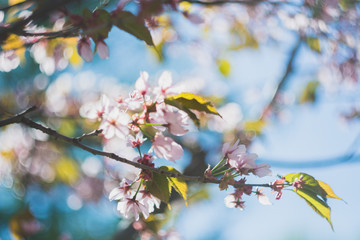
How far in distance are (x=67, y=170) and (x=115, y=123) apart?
5.70 ft

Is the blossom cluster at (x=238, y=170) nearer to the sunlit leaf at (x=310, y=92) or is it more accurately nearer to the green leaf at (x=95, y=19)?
the green leaf at (x=95, y=19)

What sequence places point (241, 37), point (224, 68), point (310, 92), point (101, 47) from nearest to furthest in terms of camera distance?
point (101, 47)
point (224, 68)
point (241, 37)
point (310, 92)

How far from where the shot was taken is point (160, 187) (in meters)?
0.51

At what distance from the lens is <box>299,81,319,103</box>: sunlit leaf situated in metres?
2.09

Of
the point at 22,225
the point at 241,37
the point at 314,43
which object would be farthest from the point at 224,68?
the point at 22,225

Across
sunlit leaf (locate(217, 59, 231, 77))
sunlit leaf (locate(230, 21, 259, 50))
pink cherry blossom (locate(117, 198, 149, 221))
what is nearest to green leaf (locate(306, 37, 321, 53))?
sunlit leaf (locate(217, 59, 231, 77))

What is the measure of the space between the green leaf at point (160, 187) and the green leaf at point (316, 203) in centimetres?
19

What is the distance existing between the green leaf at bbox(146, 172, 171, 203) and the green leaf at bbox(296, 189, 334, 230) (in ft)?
0.61

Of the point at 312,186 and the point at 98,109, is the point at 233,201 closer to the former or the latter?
the point at 312,186

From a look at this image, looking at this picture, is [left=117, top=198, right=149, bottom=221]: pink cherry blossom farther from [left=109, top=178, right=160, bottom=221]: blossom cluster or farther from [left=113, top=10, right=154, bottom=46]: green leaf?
[left=113, top=10, right=154, bottom=46]: green leaf

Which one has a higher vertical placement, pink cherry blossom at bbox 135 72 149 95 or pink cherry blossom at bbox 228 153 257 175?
pink cherry blossom at bbox 135 72 149 95

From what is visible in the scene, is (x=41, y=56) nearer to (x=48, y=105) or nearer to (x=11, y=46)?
(x=11, y=46)

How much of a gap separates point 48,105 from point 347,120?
1.92 meters

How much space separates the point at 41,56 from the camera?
980 millimetres
